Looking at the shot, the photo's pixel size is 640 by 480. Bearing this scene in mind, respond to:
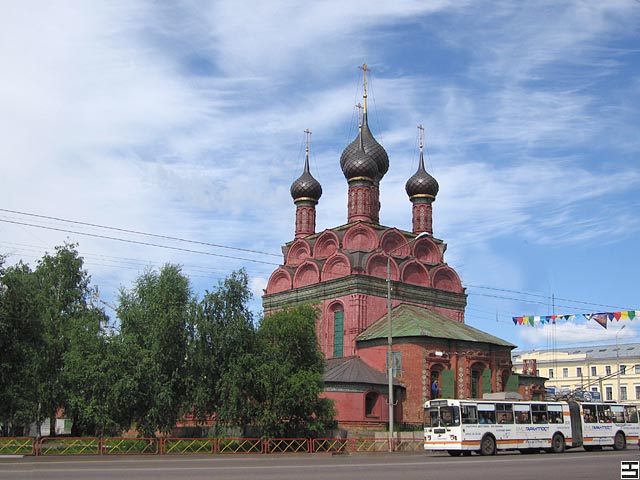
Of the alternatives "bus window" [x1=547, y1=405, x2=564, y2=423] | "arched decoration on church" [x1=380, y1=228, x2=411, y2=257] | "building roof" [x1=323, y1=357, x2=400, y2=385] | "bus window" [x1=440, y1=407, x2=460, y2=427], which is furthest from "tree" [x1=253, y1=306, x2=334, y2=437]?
"arched decoration on church" [x1=380, y1=228, x2=411, y2=257]

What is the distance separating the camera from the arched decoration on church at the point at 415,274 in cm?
5150

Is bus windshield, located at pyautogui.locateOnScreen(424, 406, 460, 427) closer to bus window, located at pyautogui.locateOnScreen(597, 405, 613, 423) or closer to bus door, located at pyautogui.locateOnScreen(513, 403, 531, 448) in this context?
bus door, located at pyautogui.locateOnScreen(513, 403, 531, 448)

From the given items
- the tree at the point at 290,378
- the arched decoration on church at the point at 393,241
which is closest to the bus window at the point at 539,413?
the tree at the point at 290,378

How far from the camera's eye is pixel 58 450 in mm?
28078

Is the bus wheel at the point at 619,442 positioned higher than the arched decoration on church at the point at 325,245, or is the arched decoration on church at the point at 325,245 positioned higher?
the arched decoration on church at the point at 325,245

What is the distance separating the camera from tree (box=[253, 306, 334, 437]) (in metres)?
32.9

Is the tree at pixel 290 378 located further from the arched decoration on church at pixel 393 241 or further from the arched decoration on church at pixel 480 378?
the arched decoration on church at pixel 393 241

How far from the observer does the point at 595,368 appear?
81.1 m

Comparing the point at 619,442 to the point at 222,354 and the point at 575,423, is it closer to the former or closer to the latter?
the point at 575,423

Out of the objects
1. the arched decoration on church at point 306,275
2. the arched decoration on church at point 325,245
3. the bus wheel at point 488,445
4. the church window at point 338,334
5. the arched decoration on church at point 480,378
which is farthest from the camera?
the arched decoration on church at point 325,245

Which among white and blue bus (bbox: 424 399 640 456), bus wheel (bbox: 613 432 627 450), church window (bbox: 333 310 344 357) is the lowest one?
bus wheel (bbox: 613 432 627 450)

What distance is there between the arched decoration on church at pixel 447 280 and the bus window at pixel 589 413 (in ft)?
69.9

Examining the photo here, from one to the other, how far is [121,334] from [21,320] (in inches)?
166

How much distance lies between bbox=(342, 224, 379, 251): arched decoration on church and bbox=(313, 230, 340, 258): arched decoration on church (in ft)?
3.63
